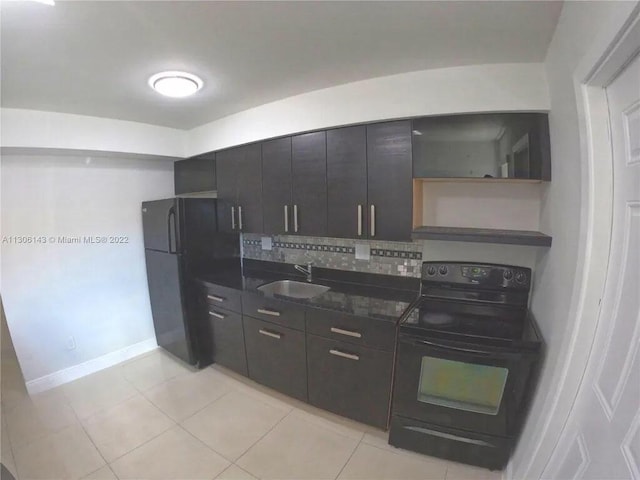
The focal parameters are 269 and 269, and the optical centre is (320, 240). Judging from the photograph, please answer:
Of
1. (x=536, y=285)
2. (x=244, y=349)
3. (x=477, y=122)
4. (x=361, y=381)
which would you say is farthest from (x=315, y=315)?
(x=477, y=122)

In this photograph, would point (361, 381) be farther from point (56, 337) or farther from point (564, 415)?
point (56, 337)

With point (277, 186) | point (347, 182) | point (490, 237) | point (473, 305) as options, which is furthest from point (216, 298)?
point (490, 237)

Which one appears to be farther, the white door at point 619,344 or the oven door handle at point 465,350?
the oven door handle at point 465,350

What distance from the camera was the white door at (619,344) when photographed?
80cm

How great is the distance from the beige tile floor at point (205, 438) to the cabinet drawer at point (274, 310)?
0.66 m

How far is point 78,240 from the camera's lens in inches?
93.4

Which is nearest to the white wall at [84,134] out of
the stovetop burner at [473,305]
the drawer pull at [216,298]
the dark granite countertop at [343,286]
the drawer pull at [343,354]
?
the dark granite countertop at [343,286]

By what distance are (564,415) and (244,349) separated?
190cm

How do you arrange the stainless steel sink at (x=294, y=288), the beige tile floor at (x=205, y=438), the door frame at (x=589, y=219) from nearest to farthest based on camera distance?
the door frame at (x=589, y=219)
the beige tile floor at (x=205, y=438)
the stainless steel sink at (x=294, y=288)

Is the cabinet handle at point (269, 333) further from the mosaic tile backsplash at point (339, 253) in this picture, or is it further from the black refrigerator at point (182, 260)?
the black refrigerator at point (182, 260)

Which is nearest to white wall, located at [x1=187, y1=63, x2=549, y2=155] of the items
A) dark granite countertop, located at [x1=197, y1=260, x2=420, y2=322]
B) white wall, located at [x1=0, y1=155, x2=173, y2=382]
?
dark granite countertop, located at [x1=197, y1=260, x2=420, y2=322]

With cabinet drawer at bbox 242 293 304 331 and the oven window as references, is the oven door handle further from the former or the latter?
cabinet drawer at bbox 242 293 304 331

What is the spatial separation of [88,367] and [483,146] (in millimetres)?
3594

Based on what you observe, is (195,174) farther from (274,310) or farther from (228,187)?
(274,310)
